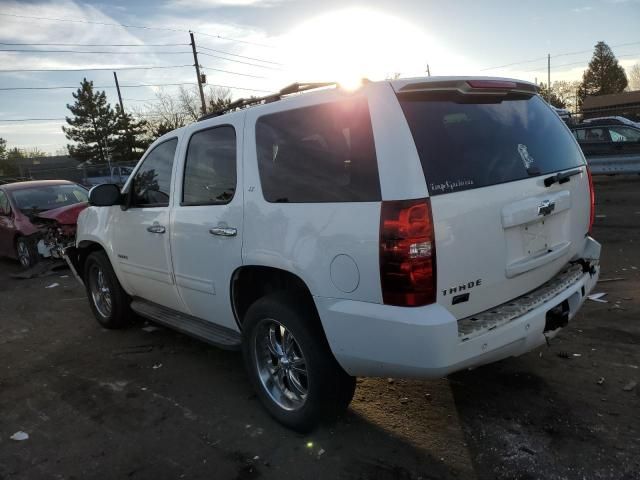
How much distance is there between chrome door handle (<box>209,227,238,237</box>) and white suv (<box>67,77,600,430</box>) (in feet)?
0.04

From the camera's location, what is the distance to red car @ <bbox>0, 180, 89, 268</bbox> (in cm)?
862

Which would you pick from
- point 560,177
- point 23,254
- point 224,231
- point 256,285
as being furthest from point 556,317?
point 23,254

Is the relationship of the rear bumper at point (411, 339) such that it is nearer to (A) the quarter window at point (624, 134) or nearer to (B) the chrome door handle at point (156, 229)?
(B) the chrome door handle at point (156, 229)

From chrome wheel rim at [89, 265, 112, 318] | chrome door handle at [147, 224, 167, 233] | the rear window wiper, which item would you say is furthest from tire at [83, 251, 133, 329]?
the rear window wiper

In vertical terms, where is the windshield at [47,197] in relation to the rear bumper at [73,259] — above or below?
above

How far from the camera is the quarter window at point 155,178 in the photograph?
4.12 metres

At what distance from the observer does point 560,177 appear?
9.98ft

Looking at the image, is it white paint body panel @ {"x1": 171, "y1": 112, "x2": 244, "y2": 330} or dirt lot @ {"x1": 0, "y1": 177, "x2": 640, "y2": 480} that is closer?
dirt lot @ {"x1": 0, "y1": 177, "x2": 640, "y2": 480}

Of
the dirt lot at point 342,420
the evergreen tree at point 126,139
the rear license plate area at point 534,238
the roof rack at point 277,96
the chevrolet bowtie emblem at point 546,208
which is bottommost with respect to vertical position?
the dirt lot at point 342,420

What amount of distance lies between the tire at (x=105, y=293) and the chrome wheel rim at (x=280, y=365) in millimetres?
2469

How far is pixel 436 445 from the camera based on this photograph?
114 inches

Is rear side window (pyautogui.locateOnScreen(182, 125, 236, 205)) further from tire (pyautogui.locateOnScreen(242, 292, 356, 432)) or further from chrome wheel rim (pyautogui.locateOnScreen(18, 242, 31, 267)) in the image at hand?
chrome wheel rim (pyautogui.locateOnScreen(18, 242, 31, 267))

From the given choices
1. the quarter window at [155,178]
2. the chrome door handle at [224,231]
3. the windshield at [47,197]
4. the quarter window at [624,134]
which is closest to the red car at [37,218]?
the windshield at [47,197]

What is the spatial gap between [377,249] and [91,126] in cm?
5597
